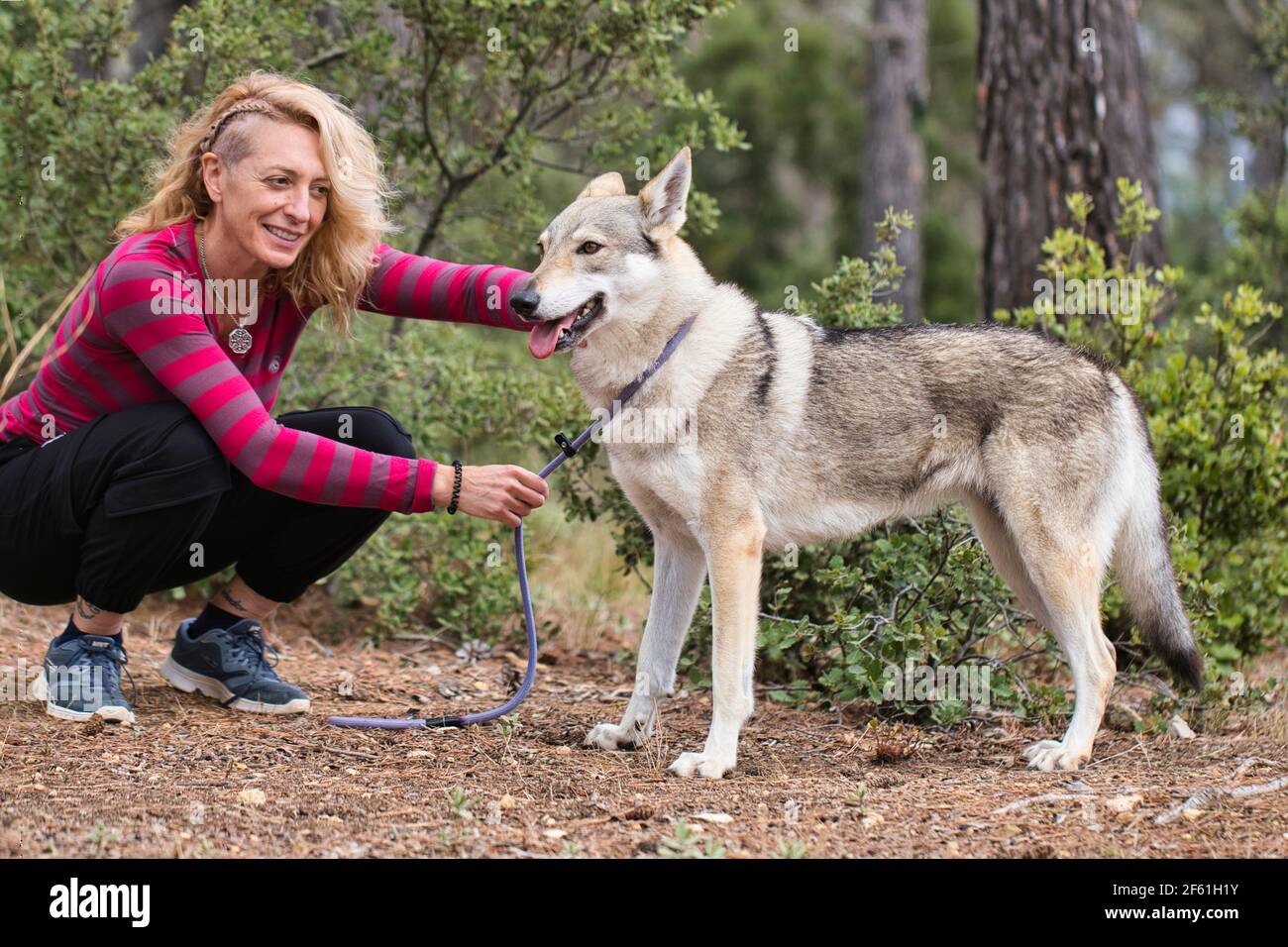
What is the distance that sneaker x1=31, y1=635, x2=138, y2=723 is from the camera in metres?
4.18

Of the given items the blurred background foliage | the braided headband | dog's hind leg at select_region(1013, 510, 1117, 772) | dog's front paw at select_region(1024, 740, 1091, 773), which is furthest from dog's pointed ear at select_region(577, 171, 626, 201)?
dog's front paw at select_region(1024, 740, 1091, 773)

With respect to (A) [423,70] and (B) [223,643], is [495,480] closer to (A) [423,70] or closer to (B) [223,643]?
(B) [223,643]

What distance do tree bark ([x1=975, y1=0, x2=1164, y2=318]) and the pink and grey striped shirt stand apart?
154 inches

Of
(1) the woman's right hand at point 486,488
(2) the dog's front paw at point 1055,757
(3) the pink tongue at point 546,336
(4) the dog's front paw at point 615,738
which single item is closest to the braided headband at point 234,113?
(3) the pink tongue at point 546,336

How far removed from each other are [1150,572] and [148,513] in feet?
11.2

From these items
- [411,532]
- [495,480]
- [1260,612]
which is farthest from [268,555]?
[1260,612]

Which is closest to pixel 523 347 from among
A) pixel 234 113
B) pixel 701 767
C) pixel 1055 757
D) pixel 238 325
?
pixel 238 325

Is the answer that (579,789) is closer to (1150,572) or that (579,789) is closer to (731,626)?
(731,626)

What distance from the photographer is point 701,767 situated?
393cm

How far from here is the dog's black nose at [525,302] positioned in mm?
3938

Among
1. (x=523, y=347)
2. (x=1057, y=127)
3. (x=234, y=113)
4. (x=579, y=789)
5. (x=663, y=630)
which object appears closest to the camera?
(x=579, y=789)

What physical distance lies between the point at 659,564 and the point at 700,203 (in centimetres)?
241

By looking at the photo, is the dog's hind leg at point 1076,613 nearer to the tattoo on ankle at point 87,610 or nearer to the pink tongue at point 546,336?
the pink tongue at point 546,336

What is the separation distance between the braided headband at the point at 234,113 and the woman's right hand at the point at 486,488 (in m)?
1.26
